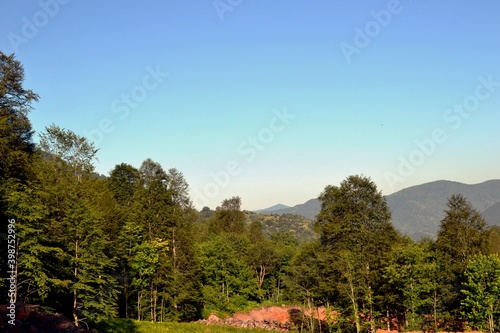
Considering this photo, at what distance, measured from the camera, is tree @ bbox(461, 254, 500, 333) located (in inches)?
1411

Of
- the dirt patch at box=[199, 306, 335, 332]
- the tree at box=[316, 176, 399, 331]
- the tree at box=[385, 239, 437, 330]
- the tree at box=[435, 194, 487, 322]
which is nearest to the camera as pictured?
the tree at box=[385, 239, 437, 330]

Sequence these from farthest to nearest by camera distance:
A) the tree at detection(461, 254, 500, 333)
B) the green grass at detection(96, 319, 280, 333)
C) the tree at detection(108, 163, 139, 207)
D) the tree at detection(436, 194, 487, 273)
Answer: the tree at detection(108, 163, 139, 207) → the tree at detection(436, 194, 487, 273) → the tree at detection(461, 254, 500, 333) → the green grass at detection(96, 319, 280, 333)

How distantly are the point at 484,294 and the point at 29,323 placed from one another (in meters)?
41.8

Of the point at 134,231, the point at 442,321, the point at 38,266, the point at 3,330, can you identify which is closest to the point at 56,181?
the point at 134,231

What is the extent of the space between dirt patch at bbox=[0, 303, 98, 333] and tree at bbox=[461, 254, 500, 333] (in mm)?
38651

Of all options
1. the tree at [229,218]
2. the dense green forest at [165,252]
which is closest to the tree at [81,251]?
the dense green forest at [165,252]

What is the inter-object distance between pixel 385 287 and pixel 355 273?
427 centimetres

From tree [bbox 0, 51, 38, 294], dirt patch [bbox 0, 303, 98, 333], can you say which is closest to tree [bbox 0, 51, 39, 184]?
tree [bbox 0, 51, 38, 294]

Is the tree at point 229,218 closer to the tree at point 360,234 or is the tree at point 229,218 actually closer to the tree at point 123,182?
the tree at point 123,182

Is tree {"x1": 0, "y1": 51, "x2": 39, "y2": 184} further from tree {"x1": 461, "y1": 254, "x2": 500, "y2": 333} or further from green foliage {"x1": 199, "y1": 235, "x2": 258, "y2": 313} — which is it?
→ tree {"x1": 461, "y1": 254, "x2": 500, "y2": 333}

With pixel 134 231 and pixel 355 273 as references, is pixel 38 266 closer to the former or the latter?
pixel 134 231

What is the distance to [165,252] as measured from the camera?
164 feet

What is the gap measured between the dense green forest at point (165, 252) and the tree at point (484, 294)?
0.40 ft

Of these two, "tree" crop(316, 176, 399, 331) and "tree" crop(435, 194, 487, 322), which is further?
"tree" crop(435, 194, 487, 322)
